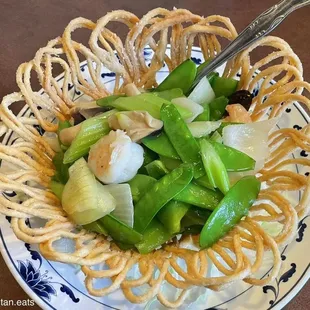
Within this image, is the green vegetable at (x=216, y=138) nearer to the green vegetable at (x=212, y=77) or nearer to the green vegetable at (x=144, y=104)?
the green vegetable at (x=144, y=104)

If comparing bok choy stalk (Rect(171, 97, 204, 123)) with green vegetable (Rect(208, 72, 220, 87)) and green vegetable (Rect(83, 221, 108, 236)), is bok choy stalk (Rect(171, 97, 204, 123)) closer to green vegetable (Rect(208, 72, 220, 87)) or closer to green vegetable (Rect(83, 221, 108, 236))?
green vegetable (Rect(208, 72, 220, 87))

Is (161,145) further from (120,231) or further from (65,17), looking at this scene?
(65,17)

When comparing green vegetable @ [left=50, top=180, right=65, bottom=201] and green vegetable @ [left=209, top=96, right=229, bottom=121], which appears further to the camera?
green vegetable @ [left=209, top=96, right=229, bottom=121]

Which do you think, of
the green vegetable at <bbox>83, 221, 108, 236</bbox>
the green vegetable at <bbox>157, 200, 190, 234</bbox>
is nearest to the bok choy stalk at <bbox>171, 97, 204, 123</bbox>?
the green vegetable at <bbox>157, 200, 190, 234</bbox>

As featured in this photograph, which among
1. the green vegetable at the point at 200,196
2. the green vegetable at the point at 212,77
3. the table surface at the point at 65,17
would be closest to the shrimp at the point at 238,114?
the green vegetable at the point at 212,77

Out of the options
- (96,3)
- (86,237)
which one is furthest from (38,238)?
(96,3)

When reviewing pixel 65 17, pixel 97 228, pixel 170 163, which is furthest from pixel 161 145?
pixel 65 17
